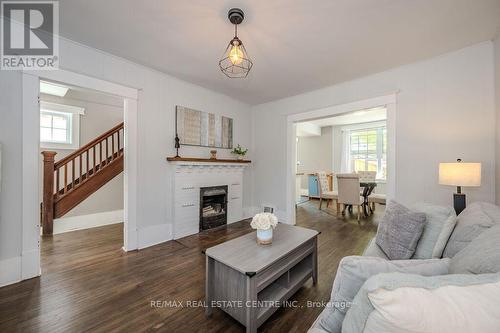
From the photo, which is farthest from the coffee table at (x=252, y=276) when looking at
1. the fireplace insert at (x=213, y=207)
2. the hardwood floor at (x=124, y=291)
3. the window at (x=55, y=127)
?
the window at (x=55, y=127)

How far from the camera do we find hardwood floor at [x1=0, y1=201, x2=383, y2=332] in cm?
155

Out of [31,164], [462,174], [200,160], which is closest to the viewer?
[462,174]

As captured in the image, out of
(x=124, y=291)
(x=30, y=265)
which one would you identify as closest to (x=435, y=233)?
(x=124, y=291)

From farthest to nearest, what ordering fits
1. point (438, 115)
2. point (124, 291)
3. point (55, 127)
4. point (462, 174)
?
point (55, 127) → point (438, 115) → point (462, 174) → point (124, 291)

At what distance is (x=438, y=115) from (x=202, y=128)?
354cm

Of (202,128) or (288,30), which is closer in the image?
(288,30)

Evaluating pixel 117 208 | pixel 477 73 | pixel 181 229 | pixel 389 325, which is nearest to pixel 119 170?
pixel 117 208

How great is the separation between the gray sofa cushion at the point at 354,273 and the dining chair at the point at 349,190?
3.81 meters

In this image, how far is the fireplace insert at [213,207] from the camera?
3699 millimetres

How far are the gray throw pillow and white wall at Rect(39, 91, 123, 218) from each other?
4788 mm

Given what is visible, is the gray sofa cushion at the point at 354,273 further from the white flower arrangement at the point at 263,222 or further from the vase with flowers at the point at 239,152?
the vase with flowers at the point at 239,152

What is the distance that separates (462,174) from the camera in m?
2.06

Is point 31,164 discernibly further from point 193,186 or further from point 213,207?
point 213,207

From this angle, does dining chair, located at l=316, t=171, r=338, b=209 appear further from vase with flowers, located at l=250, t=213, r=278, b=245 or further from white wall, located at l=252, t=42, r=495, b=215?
vase with flowers, located at l=250, t=213, r=278, b=245
